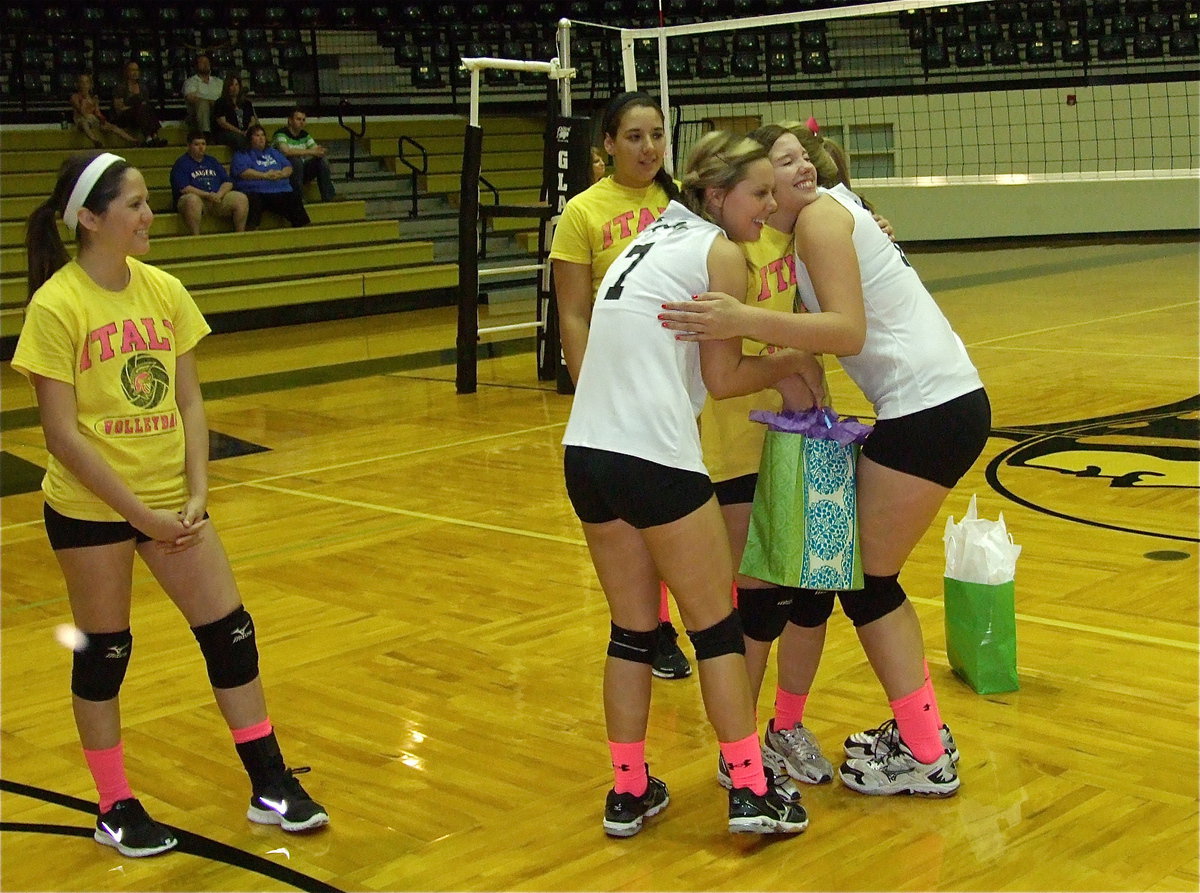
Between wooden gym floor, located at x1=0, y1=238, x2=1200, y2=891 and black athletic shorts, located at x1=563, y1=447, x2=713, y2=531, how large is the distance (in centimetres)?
68

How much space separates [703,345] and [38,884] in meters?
1.67

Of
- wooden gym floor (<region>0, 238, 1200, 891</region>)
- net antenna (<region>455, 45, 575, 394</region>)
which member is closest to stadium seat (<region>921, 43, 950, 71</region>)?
net antenna (<region>455, 45, 575, 394</region>)

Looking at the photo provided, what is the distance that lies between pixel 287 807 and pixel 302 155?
11.8 meters

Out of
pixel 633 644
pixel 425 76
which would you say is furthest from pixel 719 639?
pixel 425 76

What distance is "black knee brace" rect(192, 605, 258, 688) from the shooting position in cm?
301

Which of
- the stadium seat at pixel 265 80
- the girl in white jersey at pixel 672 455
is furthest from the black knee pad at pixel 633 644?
the stadium seat at pixel 265 80

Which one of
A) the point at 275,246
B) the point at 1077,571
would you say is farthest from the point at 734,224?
the point at 275,246

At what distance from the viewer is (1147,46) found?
1653cm

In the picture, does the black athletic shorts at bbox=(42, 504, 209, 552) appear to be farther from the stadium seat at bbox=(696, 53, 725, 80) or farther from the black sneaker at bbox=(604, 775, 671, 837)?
the stadium seat at bbox=(696, 53, 725, 80)

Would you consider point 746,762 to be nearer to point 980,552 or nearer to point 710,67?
point 980,552

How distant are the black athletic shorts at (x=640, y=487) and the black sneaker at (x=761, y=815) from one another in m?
0.58

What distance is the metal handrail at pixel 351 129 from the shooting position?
15.2 m

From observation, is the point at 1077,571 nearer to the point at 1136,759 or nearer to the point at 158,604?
the point at 1136,759

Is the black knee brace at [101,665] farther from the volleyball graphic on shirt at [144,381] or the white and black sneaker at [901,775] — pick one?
the white and black sneaker at [901,775]
